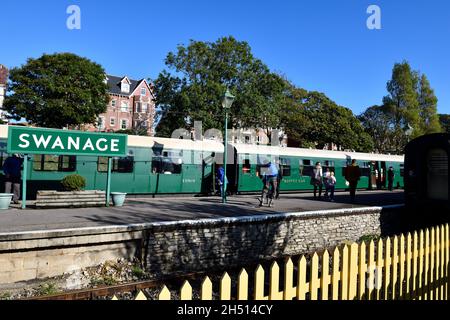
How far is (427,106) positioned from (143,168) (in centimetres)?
4226

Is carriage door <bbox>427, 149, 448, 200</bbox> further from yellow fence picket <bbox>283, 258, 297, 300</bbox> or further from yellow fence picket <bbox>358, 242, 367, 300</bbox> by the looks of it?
yellow fence picket <bbox>283, 258, 297, 300</bbox>

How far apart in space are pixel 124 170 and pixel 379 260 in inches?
531

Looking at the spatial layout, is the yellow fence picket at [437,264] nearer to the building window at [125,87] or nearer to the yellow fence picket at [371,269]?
the yellow fence picket at [371,269]

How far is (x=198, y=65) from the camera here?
29.0 m

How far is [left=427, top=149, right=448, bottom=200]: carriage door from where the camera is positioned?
40.3ft

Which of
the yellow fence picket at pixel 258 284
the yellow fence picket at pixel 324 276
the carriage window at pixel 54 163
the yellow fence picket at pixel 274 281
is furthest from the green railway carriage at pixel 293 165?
the yellow fence picket at pixel 258 284

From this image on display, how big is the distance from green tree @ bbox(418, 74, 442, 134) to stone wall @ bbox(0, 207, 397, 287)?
38.2 metres

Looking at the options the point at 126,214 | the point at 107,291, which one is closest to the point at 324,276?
the point at 107,291

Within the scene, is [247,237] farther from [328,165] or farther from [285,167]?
[328,165]

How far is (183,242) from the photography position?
30.8 feet

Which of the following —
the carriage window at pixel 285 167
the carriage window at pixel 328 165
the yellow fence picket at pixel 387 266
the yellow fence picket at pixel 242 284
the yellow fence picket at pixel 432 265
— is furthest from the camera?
the carriage window at pixel 328 165

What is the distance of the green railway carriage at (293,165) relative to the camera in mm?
19656

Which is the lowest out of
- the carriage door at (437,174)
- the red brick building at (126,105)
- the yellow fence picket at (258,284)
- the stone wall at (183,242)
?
the stone wall at (183,242)
